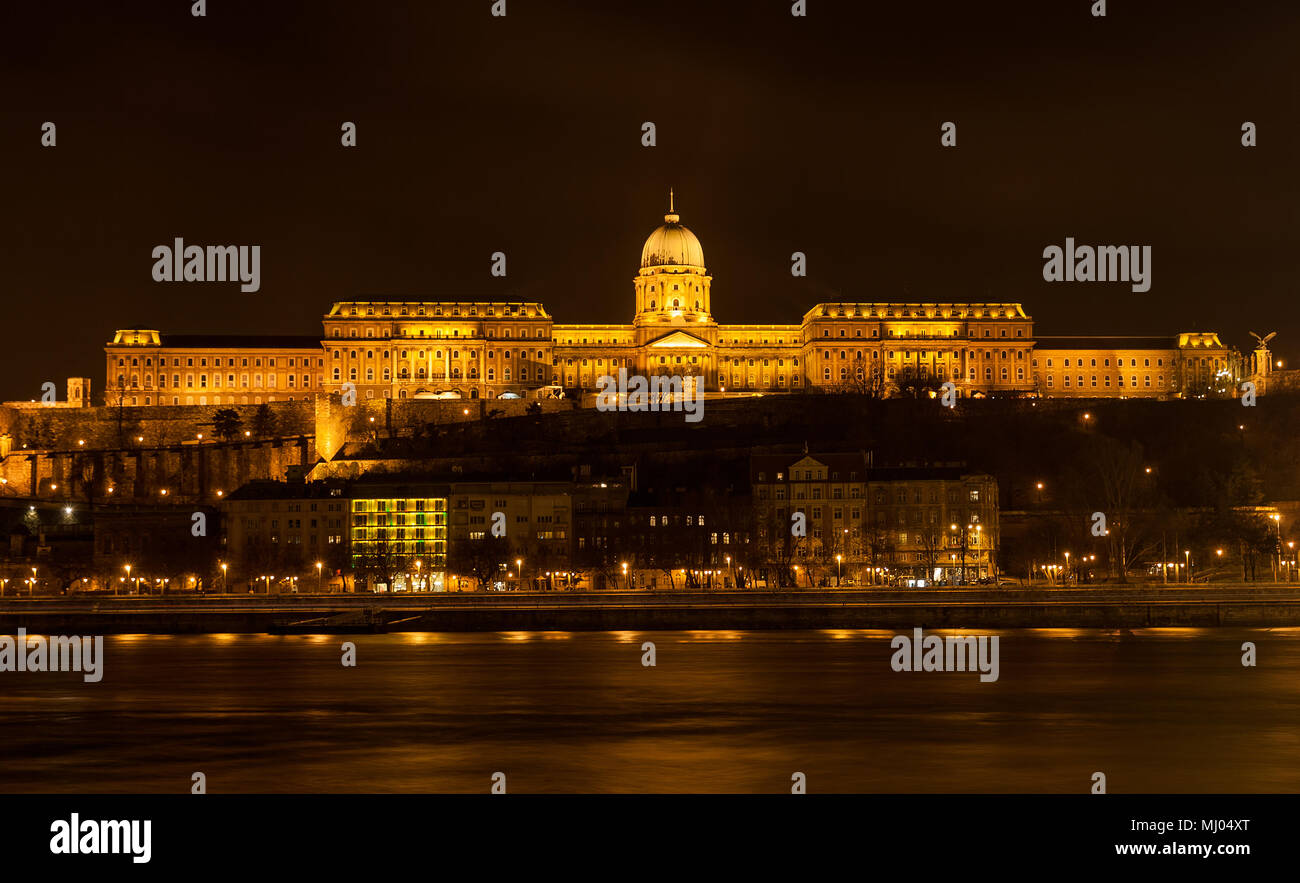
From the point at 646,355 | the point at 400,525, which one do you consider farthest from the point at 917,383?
the point at 400,525

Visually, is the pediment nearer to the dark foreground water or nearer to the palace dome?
the palace dome

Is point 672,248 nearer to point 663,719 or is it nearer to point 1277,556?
point 1277,556

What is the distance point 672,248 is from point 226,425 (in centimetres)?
3957

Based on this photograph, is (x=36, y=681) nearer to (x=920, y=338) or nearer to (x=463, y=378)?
(x=463, y=378)

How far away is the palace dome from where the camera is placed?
123 meters

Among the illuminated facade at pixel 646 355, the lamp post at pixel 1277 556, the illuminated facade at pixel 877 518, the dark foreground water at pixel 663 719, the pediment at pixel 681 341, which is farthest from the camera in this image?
the pediment at pixel 681 341

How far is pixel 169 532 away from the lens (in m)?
74.1

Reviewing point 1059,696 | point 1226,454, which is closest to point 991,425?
point 1226,454

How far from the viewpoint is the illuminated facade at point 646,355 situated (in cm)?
11156

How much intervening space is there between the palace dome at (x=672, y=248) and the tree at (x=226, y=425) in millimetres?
36796

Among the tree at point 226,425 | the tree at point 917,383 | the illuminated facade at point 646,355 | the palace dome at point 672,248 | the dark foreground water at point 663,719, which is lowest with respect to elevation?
the dark foreground water at point 663,719

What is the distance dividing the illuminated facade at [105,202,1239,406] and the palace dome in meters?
5.03

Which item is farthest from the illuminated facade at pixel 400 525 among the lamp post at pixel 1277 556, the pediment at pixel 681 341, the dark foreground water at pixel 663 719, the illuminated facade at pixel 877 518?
the pediment at pixel 681 341

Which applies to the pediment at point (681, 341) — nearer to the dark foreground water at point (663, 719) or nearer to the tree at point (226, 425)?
the tree at point (226, 425)
